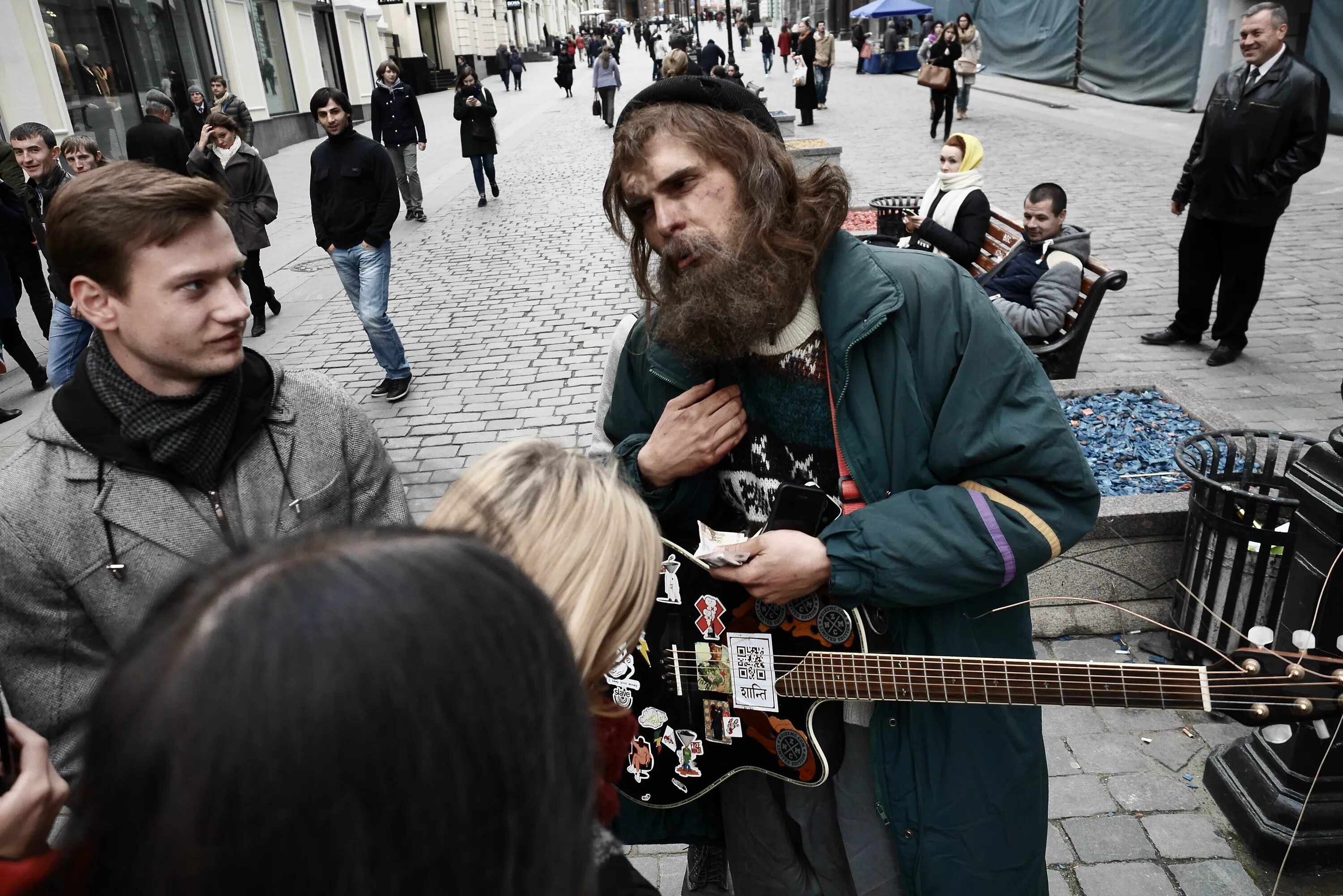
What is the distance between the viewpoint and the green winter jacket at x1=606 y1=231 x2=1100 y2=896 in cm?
165

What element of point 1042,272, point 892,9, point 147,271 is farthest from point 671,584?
point 892,9

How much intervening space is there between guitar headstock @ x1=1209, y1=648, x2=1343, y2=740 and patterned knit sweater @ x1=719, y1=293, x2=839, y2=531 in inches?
29.7

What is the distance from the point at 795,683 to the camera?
1.81m

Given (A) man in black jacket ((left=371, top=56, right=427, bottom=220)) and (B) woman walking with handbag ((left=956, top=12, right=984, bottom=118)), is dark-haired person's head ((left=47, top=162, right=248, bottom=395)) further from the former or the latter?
(B) woman walking with handbag ((left=956, top=12, right=984, bottom=118))

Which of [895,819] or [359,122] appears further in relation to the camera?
[359,122]

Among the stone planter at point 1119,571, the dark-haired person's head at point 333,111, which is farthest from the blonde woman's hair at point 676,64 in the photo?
the stone planter at point 1119,571

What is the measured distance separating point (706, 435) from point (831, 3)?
62.5 m

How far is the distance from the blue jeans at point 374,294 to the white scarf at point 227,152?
2345 mm

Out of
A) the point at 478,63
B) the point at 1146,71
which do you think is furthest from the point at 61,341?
the point at 478,63

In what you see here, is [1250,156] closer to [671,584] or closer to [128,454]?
[671,584]

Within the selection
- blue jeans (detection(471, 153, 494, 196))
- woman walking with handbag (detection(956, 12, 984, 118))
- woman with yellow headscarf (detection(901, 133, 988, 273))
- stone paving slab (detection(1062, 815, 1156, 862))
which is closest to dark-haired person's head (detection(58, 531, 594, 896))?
stone paving slab (detection(1062, 815, 1156, 862))

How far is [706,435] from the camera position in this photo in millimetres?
1837

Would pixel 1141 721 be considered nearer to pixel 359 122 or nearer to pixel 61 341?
pixel 61 341

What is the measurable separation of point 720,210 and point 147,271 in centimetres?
111
